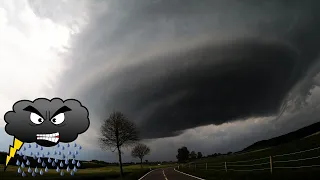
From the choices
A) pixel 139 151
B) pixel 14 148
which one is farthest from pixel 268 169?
pixel 139 151

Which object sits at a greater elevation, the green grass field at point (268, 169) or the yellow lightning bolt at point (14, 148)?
the yellow lightning bolt at point (14, 148)

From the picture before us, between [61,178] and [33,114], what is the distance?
2535 mm

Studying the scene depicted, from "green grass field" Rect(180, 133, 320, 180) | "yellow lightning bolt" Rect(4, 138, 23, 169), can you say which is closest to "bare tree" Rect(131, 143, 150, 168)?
"green grass field" Rect(180, 133, 320, 180)

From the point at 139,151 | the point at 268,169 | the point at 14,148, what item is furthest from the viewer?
the point at 139,151

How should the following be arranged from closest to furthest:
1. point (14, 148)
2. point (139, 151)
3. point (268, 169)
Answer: point (14, 148)
point (268, 169)
point (139, 151)

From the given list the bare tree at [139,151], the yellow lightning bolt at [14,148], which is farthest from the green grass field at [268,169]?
the bare tree at [139,151]

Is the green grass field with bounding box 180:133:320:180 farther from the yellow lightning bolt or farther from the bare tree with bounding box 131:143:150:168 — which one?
the bare tree with bounding box 131:143:150:168

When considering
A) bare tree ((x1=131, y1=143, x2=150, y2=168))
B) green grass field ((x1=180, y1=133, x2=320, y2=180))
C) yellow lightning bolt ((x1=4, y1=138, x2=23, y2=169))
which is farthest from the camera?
bare tree ((x1=131, y1=143, x2=150, y2=168))

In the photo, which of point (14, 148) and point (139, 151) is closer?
point (14, 148)

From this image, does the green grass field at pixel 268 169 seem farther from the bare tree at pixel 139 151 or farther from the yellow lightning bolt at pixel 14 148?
the bare tree at pixel 139 151

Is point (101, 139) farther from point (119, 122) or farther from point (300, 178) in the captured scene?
point (300, 178)

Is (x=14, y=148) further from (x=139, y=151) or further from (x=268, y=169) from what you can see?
(x=139, y=151)

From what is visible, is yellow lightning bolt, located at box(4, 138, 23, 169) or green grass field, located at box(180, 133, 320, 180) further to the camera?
green grass field, located at box(180, 133, 320, 180)

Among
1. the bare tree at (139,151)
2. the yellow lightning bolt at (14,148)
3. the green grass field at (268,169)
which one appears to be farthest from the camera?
the bare tree at (139,151)
